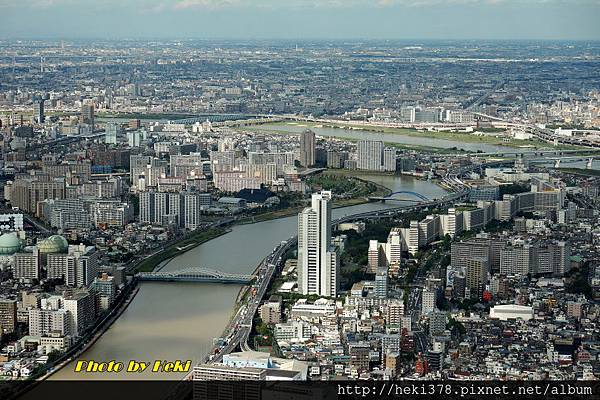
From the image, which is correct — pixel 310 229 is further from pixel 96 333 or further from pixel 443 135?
pixel 443 135

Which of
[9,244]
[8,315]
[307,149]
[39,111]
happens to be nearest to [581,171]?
[307,149]

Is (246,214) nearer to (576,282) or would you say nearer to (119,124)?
(576,282)

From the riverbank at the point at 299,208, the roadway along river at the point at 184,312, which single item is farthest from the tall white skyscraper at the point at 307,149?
the roadway along river at the point at 184,312

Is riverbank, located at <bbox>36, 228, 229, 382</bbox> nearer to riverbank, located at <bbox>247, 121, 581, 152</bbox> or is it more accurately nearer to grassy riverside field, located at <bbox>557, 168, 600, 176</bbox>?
grassy riverside field, located at <bbox>557, 168, 600, 176</bbox>

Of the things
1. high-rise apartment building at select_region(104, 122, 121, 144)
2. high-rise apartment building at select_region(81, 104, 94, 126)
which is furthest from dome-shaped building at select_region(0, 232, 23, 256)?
high-rise apartment building at select_region(81, 104, 94, 126)

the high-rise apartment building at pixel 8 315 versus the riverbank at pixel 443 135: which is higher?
the riverbank at pixel 443 135

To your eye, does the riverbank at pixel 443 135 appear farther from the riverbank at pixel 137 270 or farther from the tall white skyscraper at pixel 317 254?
the tall white skyscraper at pixel 317 254

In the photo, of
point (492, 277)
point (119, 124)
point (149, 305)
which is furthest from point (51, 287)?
point (119, 124)
